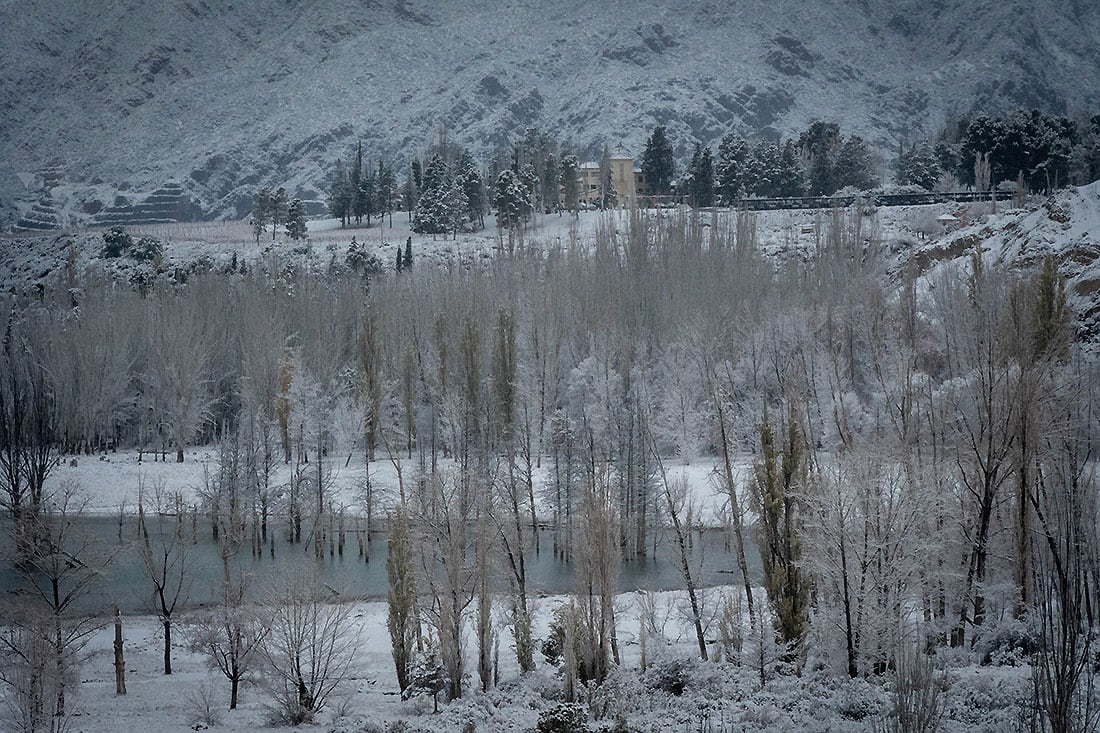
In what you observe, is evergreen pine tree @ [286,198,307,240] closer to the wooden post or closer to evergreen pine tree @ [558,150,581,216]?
evergreen pine tree @ [558,150,581,216]

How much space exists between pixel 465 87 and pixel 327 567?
519 ft

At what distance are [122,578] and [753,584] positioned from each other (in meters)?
15.6

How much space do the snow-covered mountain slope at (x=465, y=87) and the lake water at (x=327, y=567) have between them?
379 feet

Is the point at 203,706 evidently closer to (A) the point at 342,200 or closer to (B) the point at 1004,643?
(B) the point at 1004,643

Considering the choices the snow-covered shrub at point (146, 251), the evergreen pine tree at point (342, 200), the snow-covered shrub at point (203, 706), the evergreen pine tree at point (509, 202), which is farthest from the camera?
the evergreen pine tree at point (342, 200)

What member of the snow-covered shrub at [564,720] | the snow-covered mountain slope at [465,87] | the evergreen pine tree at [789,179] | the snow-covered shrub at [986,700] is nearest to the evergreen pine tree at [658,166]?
the evergreen pine tree at [789,179]

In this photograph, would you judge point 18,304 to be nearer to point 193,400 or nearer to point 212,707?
point 193,400

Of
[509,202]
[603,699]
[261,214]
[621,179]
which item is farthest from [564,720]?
[621,179]

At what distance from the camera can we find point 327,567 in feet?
91.5

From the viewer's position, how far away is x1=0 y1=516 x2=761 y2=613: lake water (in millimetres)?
24266

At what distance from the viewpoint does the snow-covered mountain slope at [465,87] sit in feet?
502

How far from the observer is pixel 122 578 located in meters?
26.4

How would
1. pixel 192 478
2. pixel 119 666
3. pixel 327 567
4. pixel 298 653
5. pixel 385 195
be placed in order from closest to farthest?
1. pixel 298 653
2. pixel 119 666
3. pixel 327 567
4. pixel 192 478
5. pixel 385 195

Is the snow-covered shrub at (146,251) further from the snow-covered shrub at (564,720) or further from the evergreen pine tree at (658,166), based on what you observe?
the snow-covered shrub at (564,720)
